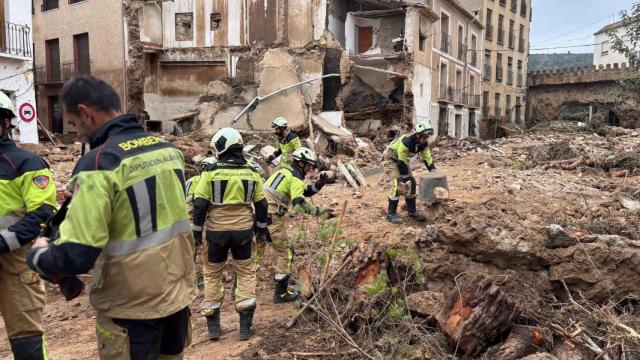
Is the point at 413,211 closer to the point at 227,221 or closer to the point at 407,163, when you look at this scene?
the point at 407,163

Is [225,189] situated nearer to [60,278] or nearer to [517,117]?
[60,278]

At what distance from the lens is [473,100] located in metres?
33.2

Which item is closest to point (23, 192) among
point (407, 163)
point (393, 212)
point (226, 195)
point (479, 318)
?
point (226, 195)

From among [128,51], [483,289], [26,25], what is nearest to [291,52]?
[128,51]

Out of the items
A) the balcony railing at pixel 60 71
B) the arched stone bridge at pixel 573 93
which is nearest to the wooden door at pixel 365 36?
the balcony railing at pixel 60 71

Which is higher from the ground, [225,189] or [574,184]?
[225,189]

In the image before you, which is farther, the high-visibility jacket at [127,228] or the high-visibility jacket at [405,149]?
the high-visibility jacket at [405,149]

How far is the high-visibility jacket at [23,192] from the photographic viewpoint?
306 cm

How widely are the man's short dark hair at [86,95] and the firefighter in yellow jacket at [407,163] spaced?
6510mm

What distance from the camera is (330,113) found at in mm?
19656

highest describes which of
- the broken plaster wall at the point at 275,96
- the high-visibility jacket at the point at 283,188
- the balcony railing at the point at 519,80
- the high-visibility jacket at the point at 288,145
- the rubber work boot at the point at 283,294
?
the balcony railing at the point at 519,80

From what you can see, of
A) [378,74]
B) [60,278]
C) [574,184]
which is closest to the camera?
[60,278]

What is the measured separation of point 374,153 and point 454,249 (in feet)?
43.7

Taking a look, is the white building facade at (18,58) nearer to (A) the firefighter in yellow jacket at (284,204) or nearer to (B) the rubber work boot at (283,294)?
(A) the firefighter in yellow jacket at (284,204)
